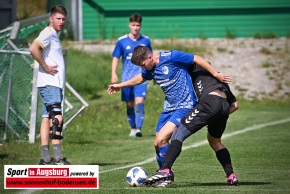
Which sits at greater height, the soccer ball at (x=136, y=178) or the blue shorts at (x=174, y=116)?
the blue shorts at (x=174, y=116)

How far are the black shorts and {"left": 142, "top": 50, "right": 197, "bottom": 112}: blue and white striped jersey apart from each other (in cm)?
34

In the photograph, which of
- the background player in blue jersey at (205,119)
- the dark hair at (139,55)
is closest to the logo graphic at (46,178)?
the background player in blue jersey at (205,119)

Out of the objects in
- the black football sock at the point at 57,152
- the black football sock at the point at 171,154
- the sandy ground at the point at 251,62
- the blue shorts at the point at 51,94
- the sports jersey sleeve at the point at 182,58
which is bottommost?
the sandy ground at the point at 251,62

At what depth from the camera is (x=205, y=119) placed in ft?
35.7

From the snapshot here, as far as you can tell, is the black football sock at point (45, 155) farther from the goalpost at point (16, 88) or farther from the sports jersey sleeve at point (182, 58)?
the goalpost at point (16, 88)

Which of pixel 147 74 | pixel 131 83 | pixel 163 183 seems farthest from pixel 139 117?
pixel 163 183

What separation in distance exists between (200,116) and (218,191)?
990mm

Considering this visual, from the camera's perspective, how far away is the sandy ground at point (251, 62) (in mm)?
27406

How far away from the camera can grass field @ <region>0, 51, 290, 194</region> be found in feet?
37.0

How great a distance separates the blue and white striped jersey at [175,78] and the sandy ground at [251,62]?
1552 cm

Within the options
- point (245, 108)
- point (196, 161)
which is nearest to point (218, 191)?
point (196, 161)

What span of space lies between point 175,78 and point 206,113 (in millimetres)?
695

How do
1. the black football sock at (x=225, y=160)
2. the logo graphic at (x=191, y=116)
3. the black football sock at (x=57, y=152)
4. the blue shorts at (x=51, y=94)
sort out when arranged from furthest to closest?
the blue shorts at (x=51, y=94), the black football sock at (x=57, y=152), the black football sock at (x=225, y=160), the logo graphic at (x=191, y=116)

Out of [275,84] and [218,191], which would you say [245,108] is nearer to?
[275,84]
